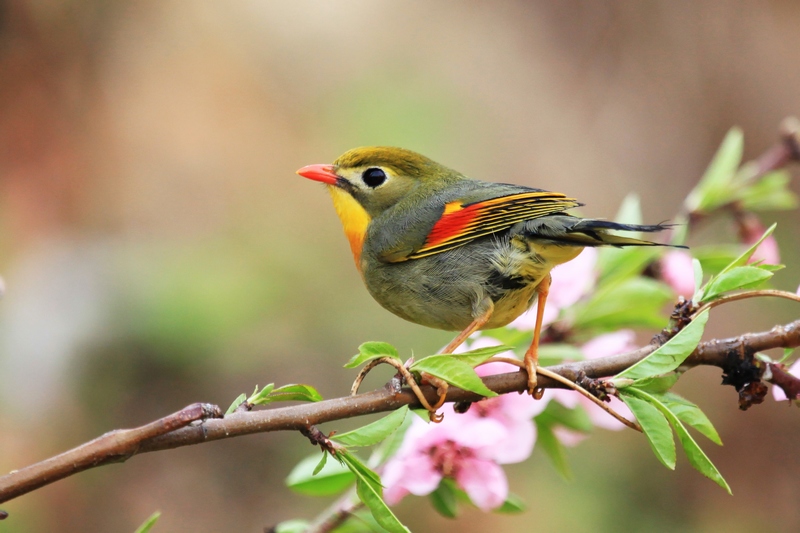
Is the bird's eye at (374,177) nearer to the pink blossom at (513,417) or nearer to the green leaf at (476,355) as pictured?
the pink blossom at (513,417)

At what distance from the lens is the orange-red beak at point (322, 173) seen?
2795mm

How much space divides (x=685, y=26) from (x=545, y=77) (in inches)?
57.0

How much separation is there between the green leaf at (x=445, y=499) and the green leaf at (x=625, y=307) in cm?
67

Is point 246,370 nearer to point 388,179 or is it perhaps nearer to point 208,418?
point 388,179

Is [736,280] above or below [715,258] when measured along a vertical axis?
above

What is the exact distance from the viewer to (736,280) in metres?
1.56

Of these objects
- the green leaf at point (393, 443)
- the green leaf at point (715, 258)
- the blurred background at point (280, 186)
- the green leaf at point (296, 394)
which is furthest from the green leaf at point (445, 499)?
the blurred background at point (280, 186)

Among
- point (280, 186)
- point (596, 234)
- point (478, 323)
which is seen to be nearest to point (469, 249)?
point (478, 323)

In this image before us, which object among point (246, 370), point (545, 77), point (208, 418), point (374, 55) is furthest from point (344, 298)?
point (208, 418)

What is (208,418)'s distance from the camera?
134 centimetres

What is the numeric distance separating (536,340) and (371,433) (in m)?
0.66

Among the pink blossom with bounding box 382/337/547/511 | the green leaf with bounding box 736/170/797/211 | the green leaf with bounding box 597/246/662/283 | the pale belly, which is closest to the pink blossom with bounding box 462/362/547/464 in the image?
the pink blossom with bounding box 382/337/547/511

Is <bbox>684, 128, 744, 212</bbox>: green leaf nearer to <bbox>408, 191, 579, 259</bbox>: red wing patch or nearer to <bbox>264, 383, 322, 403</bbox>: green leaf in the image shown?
<bbox>408, 191, 579, 259</bbox>: red wing patch

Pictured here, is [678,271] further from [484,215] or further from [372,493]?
[372,493]
